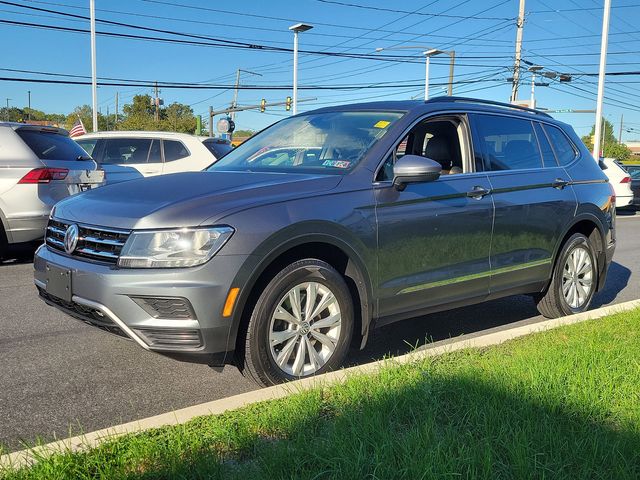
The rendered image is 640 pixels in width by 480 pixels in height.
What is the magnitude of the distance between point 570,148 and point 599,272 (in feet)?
3.98

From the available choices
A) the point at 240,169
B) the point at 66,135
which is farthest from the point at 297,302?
the point at 66,135

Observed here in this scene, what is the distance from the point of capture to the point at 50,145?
25.4 feet

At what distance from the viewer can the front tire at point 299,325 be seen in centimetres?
341

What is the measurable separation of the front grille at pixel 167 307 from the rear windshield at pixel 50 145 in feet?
16.8

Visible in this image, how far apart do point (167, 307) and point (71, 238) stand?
33.6 inches

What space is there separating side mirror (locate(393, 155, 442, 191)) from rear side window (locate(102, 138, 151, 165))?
792cm

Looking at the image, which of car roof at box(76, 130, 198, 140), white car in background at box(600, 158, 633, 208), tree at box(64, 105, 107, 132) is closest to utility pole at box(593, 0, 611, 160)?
white car in background at box(600, 158, 633, 208)

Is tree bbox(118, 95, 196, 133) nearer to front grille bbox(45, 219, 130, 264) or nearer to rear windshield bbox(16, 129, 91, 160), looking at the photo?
rear windshield bbox(16, 129, 91, 160)

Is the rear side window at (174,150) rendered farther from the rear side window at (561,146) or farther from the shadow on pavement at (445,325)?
the rear side window at (561,146)

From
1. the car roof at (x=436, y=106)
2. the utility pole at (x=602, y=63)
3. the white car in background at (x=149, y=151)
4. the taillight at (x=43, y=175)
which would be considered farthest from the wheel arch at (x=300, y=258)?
the utility pole at (x=602, y=63)

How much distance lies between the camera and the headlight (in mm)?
3211

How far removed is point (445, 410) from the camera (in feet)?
9.48

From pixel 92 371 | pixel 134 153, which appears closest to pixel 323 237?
pixel 92 371

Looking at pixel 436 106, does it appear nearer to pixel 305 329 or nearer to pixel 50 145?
pixel 305 329
